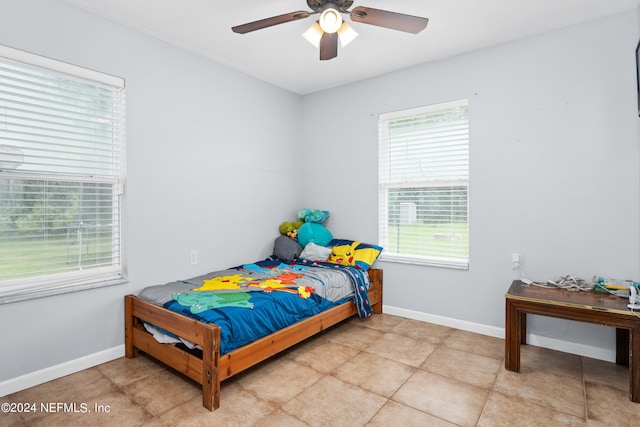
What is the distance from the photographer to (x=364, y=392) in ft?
6.97

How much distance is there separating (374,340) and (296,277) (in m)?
0.87

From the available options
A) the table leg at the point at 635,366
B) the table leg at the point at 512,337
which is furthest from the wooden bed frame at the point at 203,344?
the table leg at the point at 635,366

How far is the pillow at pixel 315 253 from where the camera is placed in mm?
3592

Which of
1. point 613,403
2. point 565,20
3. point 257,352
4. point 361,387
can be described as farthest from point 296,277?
point 565,20

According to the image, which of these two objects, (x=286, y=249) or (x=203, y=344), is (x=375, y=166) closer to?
(x=286, y=249)

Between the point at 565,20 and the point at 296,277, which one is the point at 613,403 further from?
the point at 565,20

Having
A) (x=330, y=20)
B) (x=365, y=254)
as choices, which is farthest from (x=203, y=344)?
(x=330, y=20)

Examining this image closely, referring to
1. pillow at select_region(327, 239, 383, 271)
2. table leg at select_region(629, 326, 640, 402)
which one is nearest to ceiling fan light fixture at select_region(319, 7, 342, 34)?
pillow at select_region(327, 239, 383, 271)

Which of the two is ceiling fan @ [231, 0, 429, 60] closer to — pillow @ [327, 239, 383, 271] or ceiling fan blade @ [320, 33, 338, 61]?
ceiling fan blade @ [320, 33, 338, 61]

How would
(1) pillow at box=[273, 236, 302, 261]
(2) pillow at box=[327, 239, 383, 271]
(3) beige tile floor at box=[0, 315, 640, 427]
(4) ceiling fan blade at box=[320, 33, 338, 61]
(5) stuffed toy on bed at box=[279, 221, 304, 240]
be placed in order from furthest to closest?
(5) stuffed toy on bed at box=[279, 221, 304, 240]
(1) pillow at box=[273, 236, 302, 261]
(2) pillow at box=[327, 239, 383, 271]
(4) ceiling fan blade at box=[320, 33, 338, 61]
(3) beige tile floor at box=[0, 315, 640, 427]

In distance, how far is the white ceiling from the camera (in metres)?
2.35

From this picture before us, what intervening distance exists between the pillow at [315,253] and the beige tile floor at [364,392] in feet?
3.34

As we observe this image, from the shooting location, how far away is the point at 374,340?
9.61 ft

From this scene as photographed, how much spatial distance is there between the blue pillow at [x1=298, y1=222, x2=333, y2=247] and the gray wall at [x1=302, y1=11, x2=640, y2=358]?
822 millimetres
